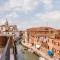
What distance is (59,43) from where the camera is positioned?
104 inches

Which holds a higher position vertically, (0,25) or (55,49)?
(0,25)

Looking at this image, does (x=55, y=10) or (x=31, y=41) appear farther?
(x=31, y=41)

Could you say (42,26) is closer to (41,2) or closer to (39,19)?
(39,19)

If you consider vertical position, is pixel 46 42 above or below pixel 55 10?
below

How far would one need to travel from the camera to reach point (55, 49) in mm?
2678

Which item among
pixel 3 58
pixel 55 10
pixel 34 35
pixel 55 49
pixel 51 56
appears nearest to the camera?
pixel 3 58

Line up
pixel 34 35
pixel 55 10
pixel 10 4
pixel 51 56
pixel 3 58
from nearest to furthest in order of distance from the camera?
pixel 3 58 < pixel 10 4 < pixel 55 10 < pixel 34 35 < pixel 51 56

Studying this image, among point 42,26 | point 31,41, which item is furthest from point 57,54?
point 42,26

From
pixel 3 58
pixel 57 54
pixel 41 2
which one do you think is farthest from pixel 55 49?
pixel 3 58

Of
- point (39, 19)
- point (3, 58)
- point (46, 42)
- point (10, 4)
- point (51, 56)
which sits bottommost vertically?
point (51, 56)

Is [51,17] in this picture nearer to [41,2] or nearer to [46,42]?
[41,2]

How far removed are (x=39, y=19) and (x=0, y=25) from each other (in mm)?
475

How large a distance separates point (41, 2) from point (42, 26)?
0.34m

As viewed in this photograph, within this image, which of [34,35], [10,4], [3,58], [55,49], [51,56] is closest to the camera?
[3,58]
